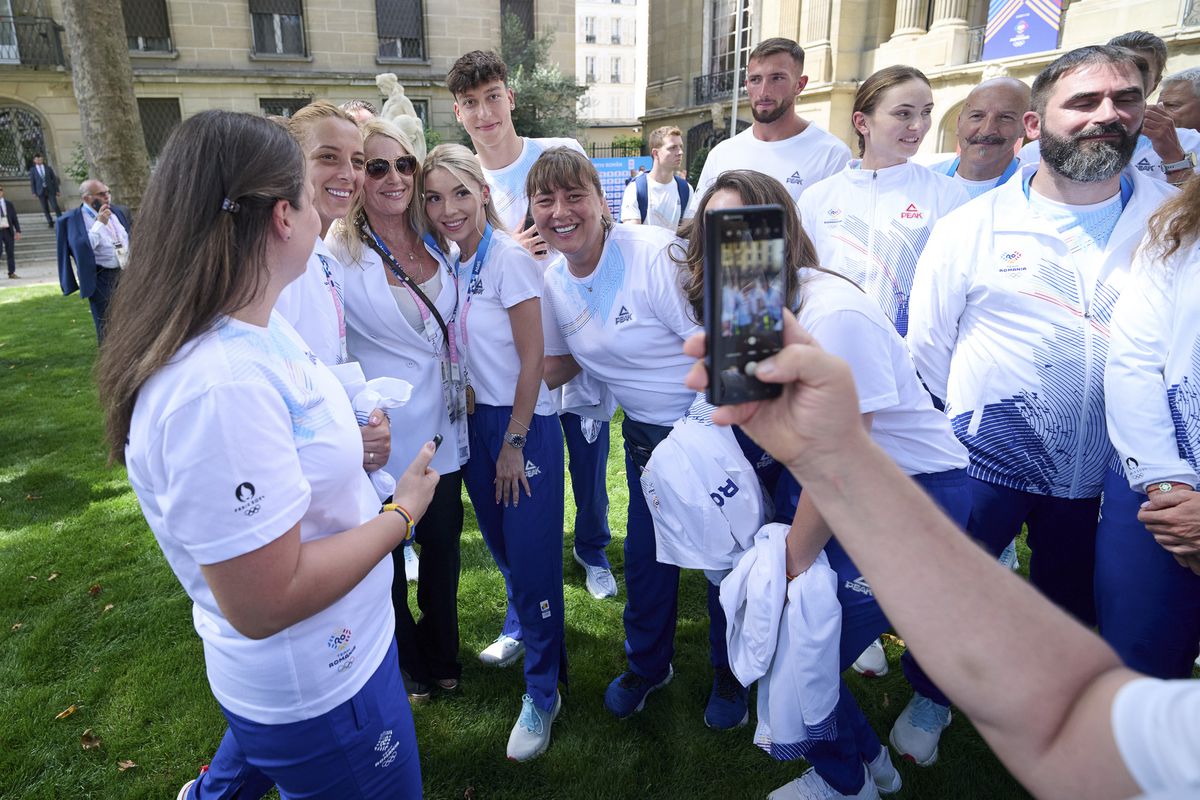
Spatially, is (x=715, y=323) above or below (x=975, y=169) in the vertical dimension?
below

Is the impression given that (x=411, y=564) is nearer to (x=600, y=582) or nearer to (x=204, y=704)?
(x=600, y=582)

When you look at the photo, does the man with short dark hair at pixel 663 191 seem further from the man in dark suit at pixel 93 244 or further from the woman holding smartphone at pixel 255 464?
the man in dark suit at pixel 93 244

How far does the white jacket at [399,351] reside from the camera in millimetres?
2545

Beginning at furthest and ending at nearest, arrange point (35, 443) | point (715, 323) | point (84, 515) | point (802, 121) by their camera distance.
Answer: point (35, 443)
point (84, 515)
point (802, 121)
point (715, 323)

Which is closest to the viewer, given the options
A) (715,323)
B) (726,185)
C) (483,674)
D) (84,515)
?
(715,323)

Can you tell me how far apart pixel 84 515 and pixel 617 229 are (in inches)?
177

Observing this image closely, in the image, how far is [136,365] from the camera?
1.28 metres

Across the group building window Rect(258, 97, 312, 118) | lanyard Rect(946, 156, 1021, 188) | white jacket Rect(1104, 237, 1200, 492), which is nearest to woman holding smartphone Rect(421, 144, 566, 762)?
white jacket Rect(1104, 237, 1200, 492)

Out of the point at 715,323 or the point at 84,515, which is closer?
the point at 715,323

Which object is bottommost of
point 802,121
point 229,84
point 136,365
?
point 136,365

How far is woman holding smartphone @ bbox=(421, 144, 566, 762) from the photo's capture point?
8.80ft

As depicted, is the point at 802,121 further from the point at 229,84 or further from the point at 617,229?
the point at 229,84

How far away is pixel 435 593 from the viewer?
9.46 ft

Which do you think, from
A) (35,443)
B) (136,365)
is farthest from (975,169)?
(35,443)
